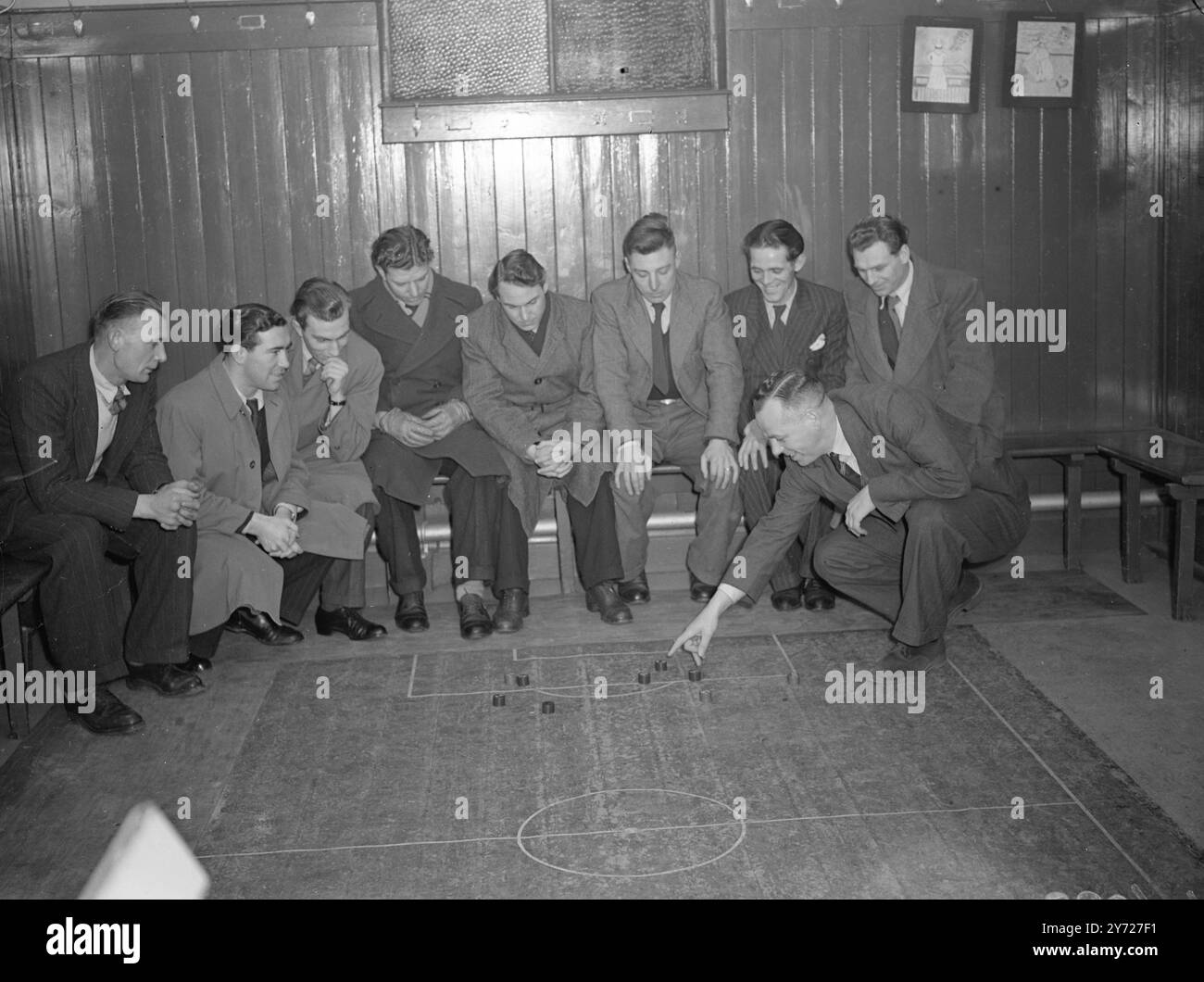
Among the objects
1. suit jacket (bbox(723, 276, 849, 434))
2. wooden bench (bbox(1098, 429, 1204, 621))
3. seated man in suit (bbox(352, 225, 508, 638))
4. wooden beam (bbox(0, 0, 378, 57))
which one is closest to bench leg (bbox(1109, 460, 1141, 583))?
wooden bench (bbox(1098, 429, 1204, 621))

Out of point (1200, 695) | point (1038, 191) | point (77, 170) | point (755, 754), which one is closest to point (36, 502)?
point (77, 170)

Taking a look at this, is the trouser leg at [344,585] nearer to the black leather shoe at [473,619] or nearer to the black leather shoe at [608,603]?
the black leather shoe at [473,619]

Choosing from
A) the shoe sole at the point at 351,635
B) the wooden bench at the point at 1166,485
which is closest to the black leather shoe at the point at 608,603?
the shoe sole at the point at 351,635

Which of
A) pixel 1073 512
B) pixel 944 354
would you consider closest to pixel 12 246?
pixel 944 354

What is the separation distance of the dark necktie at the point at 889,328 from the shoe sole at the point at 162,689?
2829 millimetres

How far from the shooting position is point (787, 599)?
5770 millimetres

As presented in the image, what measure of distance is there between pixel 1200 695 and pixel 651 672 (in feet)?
5.80

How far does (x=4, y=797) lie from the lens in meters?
4.20

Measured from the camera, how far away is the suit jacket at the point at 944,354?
5.60 m

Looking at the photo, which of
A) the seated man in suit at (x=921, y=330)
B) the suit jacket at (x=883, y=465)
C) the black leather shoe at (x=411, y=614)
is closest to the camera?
the suit jacket at (x=883, y=465)

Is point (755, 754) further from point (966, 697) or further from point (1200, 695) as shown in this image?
point (1200, 695)

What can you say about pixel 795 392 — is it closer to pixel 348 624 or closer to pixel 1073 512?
pixel 348 624

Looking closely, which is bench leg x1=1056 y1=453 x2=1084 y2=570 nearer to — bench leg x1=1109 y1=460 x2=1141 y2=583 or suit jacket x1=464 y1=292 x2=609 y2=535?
bench leg x1=1109 y1=460 x2=1141 y2=583

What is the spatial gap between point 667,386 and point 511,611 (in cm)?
115
